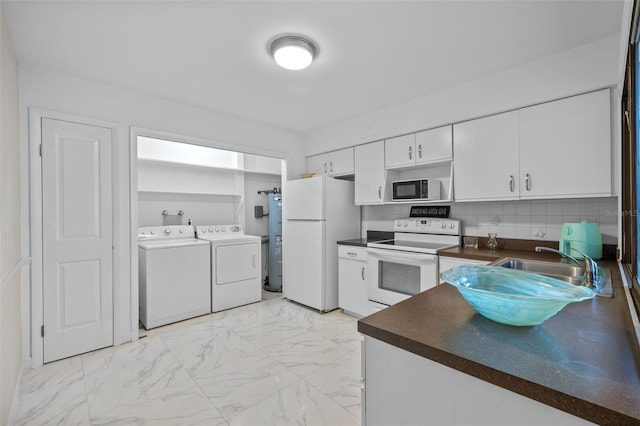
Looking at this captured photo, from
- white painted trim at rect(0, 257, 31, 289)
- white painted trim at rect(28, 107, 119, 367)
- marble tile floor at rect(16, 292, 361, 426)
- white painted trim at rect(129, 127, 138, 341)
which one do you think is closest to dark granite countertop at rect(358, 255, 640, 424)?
marble tile floor at rect(16, 292, 361, 426)

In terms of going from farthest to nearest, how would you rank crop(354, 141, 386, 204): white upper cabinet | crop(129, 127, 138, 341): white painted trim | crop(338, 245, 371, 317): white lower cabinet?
1. crop(354, 141, 386, 204): white upper cabinet
2. crop(338, 245, 371, 317): white lower cabinet
3. crop(129, 127, 138, 341): white painted trim

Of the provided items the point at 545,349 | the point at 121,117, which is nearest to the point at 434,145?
the point at 545,349

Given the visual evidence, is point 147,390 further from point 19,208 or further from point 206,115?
point 206,115

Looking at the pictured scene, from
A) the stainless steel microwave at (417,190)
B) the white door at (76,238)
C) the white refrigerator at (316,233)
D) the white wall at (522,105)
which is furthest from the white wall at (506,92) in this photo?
the white door at (76,238)

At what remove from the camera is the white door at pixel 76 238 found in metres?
2.38

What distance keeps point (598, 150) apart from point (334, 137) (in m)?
2.55

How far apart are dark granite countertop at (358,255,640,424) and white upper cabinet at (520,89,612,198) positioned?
1.35 m

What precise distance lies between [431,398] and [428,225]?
8.32 ft

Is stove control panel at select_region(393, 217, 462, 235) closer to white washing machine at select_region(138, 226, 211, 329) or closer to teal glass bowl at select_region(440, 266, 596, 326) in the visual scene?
teal glass bowl at select_region(440, 266, 596, 326)

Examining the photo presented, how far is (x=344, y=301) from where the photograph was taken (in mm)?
3402

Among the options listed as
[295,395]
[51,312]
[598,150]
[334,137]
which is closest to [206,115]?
[334,137]

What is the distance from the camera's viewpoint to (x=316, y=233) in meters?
3.51

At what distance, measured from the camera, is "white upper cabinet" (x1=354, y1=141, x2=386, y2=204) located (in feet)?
10.9

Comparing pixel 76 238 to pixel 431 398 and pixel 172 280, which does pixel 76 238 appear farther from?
pixel 431 398
